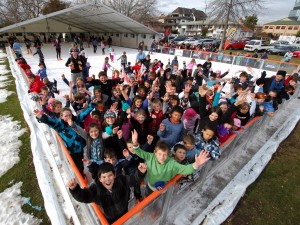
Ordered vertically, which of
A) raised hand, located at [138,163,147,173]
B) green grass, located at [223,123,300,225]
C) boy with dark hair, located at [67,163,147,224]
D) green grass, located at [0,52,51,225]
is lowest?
green grass, located at [0,52,51,225]

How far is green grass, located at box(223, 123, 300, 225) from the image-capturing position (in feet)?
9.87

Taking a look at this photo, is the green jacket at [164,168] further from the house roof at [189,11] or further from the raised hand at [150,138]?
the house roof at [189,11]

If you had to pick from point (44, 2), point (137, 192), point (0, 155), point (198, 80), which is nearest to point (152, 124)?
point (137, 192)

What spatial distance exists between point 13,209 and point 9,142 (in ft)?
7.84

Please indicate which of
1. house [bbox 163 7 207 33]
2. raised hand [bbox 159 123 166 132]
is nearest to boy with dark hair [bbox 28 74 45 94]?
raised hand [bbox 159 123 166 132]

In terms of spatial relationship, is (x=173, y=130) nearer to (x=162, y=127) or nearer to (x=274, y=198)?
(x=162, y=127)

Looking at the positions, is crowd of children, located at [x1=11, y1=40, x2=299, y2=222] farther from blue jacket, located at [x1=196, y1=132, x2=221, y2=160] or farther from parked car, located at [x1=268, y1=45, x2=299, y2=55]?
parked car, located at [x1=268, y1=45, x2=299, y2=55]

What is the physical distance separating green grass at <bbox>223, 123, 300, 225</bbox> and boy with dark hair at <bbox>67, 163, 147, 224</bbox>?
1964 millimetres

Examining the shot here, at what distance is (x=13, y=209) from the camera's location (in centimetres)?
299

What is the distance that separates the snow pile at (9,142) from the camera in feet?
13.1

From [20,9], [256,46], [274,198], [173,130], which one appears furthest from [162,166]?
[20,9]

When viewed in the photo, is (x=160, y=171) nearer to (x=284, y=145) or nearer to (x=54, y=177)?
(x=54, y=177)

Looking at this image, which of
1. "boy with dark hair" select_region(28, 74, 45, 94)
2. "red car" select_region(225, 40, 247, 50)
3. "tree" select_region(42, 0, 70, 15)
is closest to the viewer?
"boy with dark hair" select_region(28, 74, 45, 94)

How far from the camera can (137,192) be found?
2.81m
